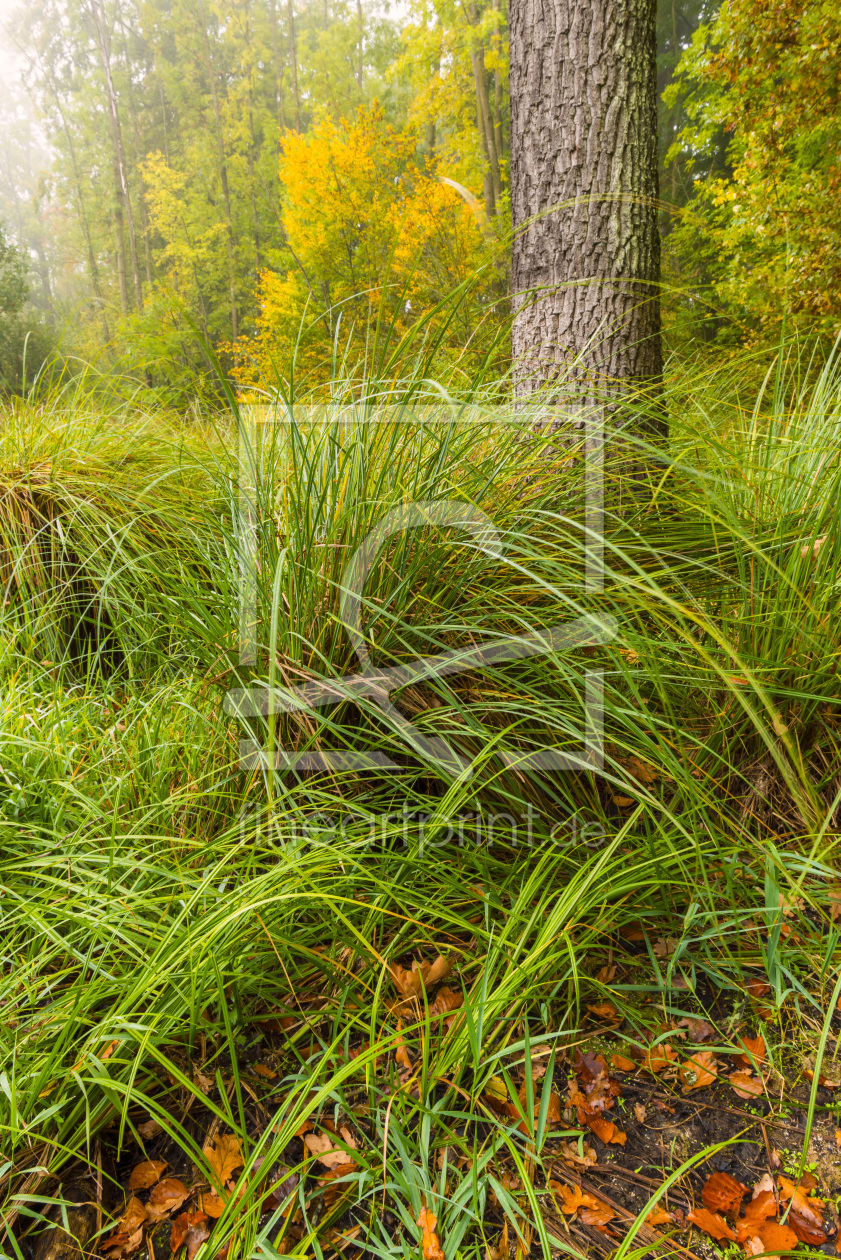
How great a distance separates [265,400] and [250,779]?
118 centimetres

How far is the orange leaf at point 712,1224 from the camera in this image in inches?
33.0

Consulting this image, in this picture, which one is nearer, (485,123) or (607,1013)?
(607,1013)

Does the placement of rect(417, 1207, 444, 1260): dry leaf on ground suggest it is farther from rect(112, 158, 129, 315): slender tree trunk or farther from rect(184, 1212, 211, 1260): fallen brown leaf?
rect(112, 158, 129, 315): slender tree trunk

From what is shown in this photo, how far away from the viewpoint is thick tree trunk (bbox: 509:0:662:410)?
209 centimetres

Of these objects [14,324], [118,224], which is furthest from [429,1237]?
[118,224]

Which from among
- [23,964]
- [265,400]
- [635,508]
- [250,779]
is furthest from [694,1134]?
[265,400]

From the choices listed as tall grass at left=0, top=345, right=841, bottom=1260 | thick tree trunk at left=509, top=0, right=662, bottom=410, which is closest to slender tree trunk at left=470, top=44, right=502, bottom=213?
thick tree trunk at left=509, top=0, right=662, bottom=410

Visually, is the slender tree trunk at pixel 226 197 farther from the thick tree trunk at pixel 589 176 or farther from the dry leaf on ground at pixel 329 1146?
the dry leaf on ground at pixel 329 1146

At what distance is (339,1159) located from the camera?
3.10 feet

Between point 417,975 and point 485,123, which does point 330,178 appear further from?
point 417,975

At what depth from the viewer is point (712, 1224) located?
0.85 metres

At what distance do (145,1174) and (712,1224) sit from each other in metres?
0.84

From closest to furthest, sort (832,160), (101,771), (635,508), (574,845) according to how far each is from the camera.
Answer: (574,845), (101,771), (635,508), (832,160)

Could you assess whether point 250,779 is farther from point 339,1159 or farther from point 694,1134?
point 694,1134
